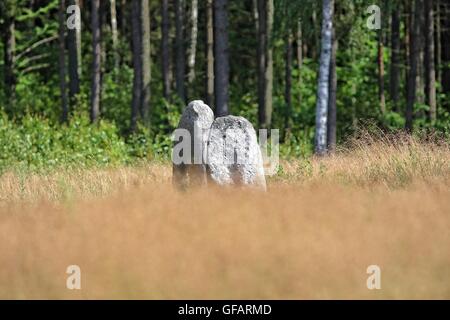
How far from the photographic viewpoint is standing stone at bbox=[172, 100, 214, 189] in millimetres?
13133

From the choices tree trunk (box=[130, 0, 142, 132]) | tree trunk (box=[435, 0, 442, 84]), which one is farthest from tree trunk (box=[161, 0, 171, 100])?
tree trunk (box=[435, 0, 442, 84])

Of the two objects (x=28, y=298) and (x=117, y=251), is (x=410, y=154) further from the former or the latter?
(x=28, y=298)

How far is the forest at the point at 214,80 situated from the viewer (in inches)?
848

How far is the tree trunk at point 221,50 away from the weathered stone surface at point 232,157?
10.3m

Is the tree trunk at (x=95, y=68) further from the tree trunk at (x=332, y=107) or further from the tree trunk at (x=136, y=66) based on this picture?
the tree trunk at (x=332, y=107)

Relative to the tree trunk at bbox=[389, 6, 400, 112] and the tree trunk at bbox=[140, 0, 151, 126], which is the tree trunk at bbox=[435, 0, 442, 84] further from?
the tree trunk at bbox=[140, 0, 151, 126]

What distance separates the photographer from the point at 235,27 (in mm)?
38750

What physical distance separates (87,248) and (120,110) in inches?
885

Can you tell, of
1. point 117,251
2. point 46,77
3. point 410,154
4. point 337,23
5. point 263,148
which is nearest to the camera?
point 117,251

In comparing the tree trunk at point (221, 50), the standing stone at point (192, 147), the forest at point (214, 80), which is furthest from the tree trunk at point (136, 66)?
the standing stone at point (192, 147)

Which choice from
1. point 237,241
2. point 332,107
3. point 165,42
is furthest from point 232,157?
point 165,42

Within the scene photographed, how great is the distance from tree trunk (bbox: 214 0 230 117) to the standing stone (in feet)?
31.8

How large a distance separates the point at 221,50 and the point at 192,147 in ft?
33.4
